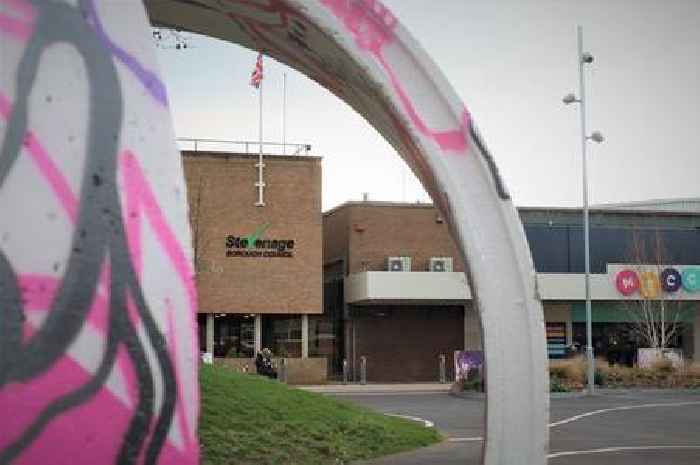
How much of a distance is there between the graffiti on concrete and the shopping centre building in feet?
101

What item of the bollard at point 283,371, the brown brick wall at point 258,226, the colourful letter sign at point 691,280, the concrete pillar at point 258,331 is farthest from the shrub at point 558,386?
the colourful letter sign at point 691,280

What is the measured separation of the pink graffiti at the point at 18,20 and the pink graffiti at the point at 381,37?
1.50 metres

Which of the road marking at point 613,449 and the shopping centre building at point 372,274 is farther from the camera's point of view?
the shopping centre building at point 372,274

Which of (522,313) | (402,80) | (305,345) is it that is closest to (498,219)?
(522,313)

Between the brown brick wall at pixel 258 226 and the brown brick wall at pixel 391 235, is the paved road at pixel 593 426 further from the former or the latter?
the brown brick wall at pixel 391 235

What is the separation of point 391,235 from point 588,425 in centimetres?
2306

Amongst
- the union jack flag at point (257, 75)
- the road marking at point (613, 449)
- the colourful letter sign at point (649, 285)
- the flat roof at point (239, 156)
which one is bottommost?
the road marking at point (613, 449)

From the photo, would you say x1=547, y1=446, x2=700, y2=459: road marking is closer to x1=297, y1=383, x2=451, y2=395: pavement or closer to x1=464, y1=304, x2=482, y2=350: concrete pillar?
x1=297, y1=383, x2=451, y2=395: pavement

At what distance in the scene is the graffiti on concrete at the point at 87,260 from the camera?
12.2 feet

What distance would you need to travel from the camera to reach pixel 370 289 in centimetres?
3947

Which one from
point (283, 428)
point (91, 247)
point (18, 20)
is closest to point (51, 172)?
point (91, 247)

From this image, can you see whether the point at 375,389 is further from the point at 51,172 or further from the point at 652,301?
the point at 51,172

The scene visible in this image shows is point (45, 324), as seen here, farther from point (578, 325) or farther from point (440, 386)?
point (578, 325)

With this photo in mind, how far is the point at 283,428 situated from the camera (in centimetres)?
1348
